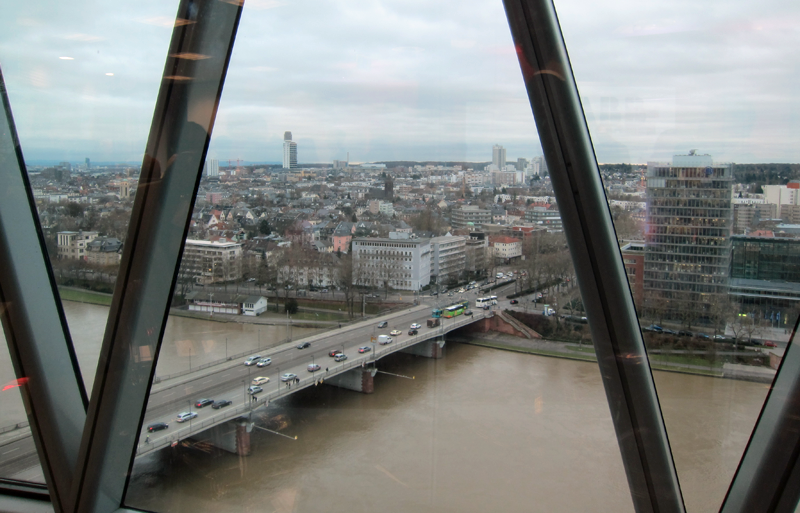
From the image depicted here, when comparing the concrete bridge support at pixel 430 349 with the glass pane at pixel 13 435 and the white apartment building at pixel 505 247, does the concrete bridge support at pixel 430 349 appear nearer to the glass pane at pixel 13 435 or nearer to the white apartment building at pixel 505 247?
the white apartment building at pixel 505 247

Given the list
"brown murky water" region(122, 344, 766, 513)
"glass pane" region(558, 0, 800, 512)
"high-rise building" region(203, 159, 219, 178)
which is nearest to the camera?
"glass pane" region(558, 0, 800, 512)

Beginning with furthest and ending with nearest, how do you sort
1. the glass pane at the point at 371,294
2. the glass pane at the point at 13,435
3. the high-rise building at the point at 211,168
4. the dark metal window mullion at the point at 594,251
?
the glass pane at the point at 13,435
the high-rise building at the point at 211,168
the glass pane at the point at 371,294
the dark metal window mullion at the point at 594,251

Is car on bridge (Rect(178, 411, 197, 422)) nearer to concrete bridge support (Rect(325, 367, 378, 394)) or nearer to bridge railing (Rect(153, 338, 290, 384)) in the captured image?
bridge railing (Rect(153, 338, 290, 384))

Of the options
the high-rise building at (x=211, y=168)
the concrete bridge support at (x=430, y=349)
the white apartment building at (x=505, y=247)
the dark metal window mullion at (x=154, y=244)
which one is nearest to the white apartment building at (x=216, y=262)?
the dark metal window mullion at (x=154, y=244)

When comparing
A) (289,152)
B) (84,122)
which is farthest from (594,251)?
(84,122)

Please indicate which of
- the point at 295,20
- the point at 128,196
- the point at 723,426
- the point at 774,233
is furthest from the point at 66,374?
the point at 774,233

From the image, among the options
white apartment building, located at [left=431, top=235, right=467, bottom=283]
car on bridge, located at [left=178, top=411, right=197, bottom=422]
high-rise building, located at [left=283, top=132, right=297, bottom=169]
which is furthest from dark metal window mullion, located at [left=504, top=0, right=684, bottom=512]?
car on bridge, located at [left=178, top=411, right=197, bottom=422]

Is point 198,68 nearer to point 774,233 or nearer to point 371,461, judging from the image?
point 371,461
